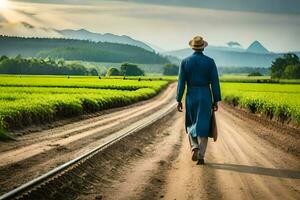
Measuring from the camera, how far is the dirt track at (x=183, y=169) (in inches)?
324

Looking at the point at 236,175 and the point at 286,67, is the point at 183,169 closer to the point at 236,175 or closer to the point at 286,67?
the point at 236,175

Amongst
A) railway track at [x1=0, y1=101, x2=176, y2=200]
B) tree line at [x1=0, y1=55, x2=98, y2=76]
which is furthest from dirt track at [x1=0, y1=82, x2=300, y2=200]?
tree line at [x1=0, y1=55, x2=98, y2=76]

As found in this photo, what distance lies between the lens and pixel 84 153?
1175 centimetres

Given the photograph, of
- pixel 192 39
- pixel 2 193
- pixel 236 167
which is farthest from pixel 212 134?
pixel 2 193

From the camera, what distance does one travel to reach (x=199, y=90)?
37.2 feet

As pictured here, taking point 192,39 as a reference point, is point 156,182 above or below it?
below

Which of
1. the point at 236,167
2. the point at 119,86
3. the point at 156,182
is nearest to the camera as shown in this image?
the point at 156,182

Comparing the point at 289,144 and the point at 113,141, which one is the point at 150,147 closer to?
the point at 113,141

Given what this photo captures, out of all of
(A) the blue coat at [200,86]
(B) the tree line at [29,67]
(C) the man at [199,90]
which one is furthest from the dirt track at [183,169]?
(B) the tree line at [29,67]

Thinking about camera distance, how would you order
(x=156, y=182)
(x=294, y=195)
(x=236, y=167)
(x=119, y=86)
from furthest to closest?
1. (x=119, y=86)
2. (x=236, y=167)
3. (x=156, y=182)
4. (x=294, y=195)

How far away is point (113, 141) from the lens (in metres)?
14.4

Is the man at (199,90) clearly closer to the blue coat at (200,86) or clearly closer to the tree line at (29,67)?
A: the blue coat at (200,86)

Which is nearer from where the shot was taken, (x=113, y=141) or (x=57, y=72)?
(x=113, y=141)

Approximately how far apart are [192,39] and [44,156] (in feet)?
13.5
